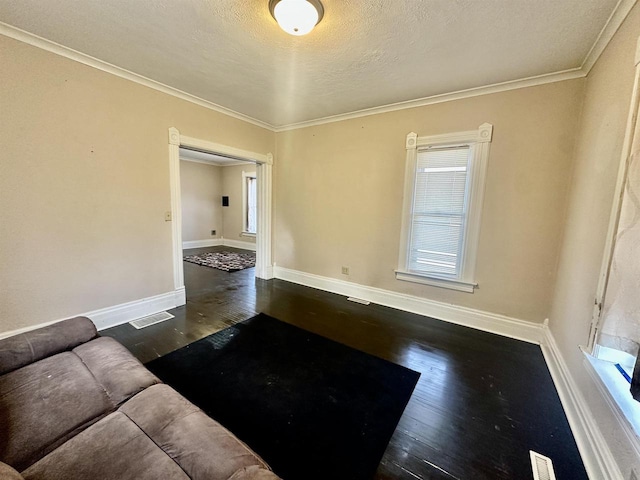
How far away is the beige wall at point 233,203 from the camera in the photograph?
24.6ft

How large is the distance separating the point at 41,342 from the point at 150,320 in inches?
61.2

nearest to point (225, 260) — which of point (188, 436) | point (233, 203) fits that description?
point (233, 203)

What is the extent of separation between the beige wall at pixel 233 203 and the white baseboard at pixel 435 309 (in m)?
3.85

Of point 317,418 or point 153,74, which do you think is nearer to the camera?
point 317,418

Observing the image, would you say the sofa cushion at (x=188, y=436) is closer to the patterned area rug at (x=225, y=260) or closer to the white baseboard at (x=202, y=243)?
the patterned area rug at (x=225, y=260)

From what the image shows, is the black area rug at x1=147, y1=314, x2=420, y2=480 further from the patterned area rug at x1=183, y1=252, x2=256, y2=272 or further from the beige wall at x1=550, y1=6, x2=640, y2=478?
the patterned area rug at x1=183, y1=252, x2=256, y2=272

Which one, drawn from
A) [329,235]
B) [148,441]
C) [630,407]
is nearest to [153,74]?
[329,235]

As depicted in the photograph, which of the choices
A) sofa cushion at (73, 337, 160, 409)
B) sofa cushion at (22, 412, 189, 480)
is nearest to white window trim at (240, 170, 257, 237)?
sofa cushion at (73, 337, 160, 409)

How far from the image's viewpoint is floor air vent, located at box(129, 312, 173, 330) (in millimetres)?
2813

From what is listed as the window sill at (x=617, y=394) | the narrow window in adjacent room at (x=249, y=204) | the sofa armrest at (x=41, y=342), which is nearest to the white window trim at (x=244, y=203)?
the narrow window in adjacent room at (x=249, y=204)

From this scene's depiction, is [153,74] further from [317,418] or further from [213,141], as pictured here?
[317,418]

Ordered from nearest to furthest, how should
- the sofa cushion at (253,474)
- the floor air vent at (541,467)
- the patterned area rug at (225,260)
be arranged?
the sofa cushion at (253,474)
the floor air vent at (541,467)
the patterned area rug at (225,260)

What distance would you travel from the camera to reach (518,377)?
2105 millimetres

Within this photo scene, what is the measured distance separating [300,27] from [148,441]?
7.76 ft
